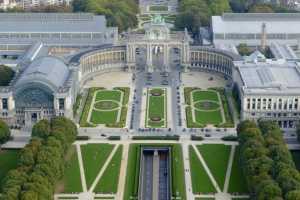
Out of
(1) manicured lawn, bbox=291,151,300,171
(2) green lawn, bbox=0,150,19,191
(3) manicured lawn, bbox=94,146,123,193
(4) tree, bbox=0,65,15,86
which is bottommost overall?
(3) manicured lawn, bbox=94,146,123,193

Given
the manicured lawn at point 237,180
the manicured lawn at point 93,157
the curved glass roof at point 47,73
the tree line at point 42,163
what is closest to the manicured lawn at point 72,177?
the manicured lawn at point 93,157

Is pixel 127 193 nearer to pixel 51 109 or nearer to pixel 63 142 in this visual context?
→ pixel 63 142

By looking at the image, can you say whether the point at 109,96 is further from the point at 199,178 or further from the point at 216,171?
the point at 199,178

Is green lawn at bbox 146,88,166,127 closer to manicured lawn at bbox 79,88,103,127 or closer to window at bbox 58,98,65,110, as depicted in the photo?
manicured lawn at bbox 79,88,103,127

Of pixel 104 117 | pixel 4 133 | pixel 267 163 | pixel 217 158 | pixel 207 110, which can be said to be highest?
pixel 267 163

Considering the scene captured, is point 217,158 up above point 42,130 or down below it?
below

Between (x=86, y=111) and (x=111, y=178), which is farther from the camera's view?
(x=86, y=111)

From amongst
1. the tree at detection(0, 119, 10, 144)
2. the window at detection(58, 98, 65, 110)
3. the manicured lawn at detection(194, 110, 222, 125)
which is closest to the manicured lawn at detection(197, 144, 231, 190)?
the manicured lawn at detection(194, 110, 222, 125)

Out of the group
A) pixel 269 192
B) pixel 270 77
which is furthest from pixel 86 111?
pixel 269 192
